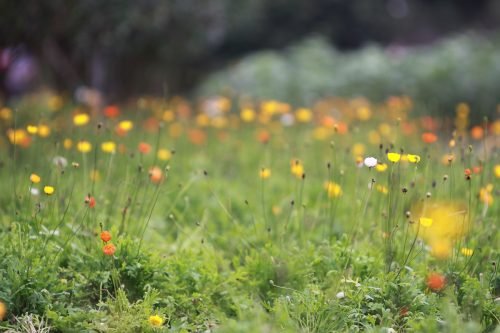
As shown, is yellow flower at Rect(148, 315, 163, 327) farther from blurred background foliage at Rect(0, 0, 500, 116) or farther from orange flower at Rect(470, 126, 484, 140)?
blurred background foliage at Rect(0, 0, 500, 116)

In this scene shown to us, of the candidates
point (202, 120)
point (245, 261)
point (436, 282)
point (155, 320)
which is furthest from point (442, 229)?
point (202, 120)

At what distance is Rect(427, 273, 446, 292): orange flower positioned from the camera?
98.9 inches

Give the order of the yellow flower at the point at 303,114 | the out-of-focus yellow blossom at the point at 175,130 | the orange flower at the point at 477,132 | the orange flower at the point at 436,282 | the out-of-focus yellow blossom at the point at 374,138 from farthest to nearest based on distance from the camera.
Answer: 1. the out-of-focus yellow blossom at the point at 175,130
2. the out-of-focus yellow blossom at the point at 374,138
3. the yellow flower at the point at 303,114
4. the orange flower at the point at 477,132
5. the orange flower at the point at 436,282

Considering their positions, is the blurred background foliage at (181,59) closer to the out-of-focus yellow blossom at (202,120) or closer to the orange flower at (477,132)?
the out-of-focus yellow blossom at (202,120)

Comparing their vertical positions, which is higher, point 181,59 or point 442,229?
point 181,59

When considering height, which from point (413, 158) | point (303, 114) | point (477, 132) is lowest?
point (303, 114)

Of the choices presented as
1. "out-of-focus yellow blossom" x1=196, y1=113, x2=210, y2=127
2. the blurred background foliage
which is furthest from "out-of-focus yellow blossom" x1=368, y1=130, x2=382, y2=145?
the blurred background foliage

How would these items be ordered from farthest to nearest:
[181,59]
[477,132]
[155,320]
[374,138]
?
[181,59], [374,138], [477,132], [155,320]

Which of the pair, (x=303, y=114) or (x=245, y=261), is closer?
(x=245, y=261)

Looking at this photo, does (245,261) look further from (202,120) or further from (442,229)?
(202,120)

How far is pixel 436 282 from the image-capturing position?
251 centimetres

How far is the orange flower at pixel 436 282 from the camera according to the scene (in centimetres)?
251

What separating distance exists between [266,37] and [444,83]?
377 inches

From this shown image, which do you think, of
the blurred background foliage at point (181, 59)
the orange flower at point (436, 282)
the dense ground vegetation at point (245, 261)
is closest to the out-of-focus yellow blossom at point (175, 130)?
the dense ground vegetation at point (245, 261)
